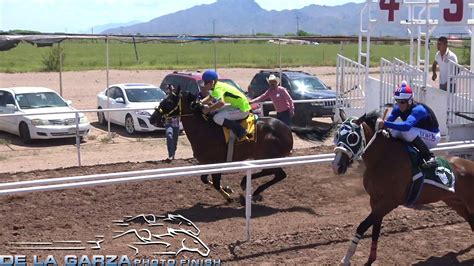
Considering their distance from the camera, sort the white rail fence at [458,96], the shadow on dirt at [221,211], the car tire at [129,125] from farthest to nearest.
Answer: the car tire at [129,125]
the white rail fence at [458,96]
the shadow on dirt at [221,211]

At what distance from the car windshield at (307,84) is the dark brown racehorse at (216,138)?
11.2m

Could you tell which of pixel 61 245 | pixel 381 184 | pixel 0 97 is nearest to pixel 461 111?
pixel 381 184

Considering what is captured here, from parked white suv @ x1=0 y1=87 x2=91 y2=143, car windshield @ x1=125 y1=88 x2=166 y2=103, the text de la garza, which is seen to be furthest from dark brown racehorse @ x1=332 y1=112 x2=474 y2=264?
car windshield @ x1=125 y1=88 x2=166 y2=103

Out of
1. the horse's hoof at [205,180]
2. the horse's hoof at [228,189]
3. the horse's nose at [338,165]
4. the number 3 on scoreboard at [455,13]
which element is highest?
the number 3 on scoreboard at [455,13]

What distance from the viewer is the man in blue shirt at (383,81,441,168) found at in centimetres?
761

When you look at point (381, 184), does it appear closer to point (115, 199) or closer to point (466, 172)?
point (466, 172)

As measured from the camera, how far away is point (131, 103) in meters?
20.7

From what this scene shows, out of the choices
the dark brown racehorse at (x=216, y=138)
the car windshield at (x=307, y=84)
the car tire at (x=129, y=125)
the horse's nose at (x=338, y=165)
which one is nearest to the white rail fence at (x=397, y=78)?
the dark brown racehorse at (x=216, y=138)

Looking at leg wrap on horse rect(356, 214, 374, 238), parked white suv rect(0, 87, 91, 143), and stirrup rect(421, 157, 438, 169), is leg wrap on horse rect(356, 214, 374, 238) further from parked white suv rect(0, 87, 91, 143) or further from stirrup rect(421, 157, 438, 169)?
parked white suv rect(0, 87, 91, 143)

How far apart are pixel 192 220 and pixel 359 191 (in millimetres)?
3514

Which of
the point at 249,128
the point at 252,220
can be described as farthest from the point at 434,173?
the point at 249,128

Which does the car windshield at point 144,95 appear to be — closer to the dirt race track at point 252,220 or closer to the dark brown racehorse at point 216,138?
the dirt race track at point 252,220

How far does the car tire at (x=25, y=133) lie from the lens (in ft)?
58.6

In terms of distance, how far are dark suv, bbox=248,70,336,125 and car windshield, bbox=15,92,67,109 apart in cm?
651
